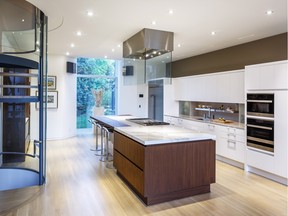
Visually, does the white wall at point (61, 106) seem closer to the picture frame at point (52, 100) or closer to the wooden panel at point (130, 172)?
the picture frame at point (52, 100)

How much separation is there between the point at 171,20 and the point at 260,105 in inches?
90.6

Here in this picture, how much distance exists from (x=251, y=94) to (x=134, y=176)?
9.28 ft

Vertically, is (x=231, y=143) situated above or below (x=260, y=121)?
below

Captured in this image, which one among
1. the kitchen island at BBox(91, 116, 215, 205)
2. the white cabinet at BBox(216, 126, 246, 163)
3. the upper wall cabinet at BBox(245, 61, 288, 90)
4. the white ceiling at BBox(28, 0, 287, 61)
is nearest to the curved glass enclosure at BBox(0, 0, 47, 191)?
the white ceiling at BBox(28, 0, 287, 61)

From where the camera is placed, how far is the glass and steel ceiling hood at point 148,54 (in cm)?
429

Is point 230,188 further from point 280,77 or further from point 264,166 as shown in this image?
point 280,77

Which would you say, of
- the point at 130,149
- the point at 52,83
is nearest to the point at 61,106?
the point at 52,83

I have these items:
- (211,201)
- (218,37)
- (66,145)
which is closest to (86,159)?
(66,145)

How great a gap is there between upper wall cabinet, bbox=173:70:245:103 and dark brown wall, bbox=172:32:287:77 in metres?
0.42

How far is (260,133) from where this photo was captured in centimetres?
418

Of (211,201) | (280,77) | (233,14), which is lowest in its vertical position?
(211,201)

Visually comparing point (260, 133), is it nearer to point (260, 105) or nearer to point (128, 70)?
point (260, 105)

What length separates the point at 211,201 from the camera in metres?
3.16

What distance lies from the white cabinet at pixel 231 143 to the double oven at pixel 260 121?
0.22 metres
